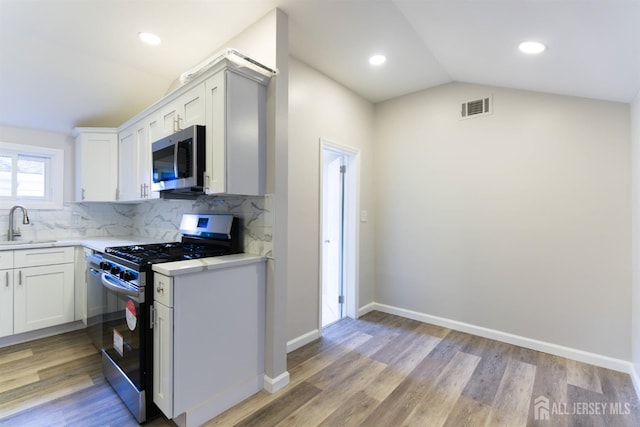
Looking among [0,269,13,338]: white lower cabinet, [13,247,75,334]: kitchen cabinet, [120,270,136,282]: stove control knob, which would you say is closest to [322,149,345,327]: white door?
[120,270,136,282]: stove control knob

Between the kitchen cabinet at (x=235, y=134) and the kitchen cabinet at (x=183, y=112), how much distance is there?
0.10 m

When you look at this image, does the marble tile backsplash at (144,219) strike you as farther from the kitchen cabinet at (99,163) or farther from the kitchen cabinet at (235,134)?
the kitchen cabinet at (99,163)

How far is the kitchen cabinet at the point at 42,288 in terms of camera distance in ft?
9.41

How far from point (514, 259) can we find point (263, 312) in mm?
2477

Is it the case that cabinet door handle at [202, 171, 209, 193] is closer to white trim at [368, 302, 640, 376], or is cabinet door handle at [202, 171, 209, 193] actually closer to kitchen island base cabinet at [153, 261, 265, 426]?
kitchen island base cabinet at [153, 261, 265, 426]

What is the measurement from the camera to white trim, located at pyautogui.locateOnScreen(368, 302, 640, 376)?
2472 millimetres

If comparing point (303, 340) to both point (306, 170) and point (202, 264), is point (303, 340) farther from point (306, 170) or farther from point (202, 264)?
point (306, 170)

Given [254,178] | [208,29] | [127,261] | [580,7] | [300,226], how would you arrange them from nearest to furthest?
[580,7]
[127,261]
[254,178]
[208,29]
[300,226]

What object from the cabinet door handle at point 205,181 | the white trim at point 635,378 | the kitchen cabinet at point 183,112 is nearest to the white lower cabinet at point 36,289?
the kitchen cabinet at point 183,112

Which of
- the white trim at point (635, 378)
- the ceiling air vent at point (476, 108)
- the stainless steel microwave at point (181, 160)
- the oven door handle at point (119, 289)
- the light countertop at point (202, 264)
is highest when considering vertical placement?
the ceiling air vent at point (476, 108)

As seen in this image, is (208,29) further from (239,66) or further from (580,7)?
(580,7)

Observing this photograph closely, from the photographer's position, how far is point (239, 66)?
6.32 feet

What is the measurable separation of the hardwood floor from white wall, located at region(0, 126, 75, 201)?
1791mm

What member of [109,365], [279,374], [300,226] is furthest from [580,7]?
[109,365]
